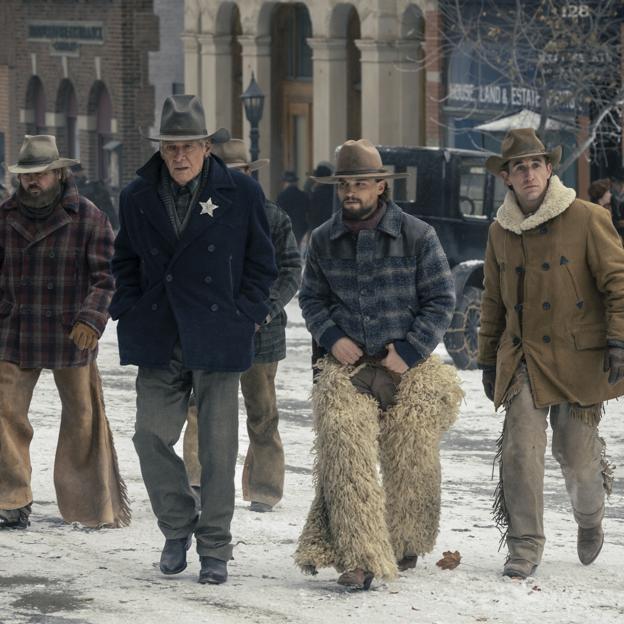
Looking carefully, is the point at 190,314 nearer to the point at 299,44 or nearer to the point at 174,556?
the point at 174,556

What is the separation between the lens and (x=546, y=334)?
8477 millimetres

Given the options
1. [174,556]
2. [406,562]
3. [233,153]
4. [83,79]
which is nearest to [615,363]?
[406,562]

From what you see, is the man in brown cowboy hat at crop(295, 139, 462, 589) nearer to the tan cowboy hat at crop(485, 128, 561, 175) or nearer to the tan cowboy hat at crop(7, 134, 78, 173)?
the tan cowboy hat at crop(485, 128, 561, 175)

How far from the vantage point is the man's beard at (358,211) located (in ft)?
27.7

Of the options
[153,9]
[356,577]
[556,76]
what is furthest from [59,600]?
[153,9]

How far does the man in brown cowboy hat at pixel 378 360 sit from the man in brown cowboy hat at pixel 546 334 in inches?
11.3

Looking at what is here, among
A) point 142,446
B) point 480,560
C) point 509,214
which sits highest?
point 509,214

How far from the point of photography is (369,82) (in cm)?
3123

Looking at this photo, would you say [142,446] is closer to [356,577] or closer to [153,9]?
[356,577]

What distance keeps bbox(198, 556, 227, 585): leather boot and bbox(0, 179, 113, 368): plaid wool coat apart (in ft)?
5.31

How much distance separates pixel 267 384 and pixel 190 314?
1.98 m

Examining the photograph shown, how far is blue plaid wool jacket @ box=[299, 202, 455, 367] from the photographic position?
8.38 meters

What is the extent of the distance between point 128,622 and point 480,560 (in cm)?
189

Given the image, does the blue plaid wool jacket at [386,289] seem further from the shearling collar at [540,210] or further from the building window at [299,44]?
the building window at [299,44]
